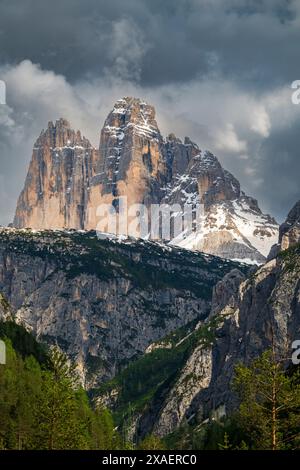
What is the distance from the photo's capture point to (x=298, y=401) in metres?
66.1

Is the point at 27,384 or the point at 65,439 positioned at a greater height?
the point at 27,384

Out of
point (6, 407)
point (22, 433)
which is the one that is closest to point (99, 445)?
point (6, 407)
